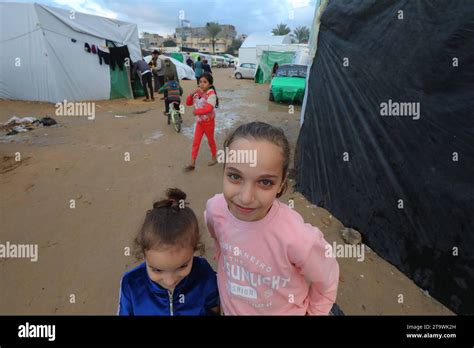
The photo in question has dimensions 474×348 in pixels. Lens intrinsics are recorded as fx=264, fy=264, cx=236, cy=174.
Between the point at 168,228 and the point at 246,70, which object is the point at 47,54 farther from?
the point at 246,70

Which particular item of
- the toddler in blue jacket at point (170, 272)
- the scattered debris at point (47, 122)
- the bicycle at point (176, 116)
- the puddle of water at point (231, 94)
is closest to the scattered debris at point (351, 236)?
the toddler in blue jacket at point (170, 272)

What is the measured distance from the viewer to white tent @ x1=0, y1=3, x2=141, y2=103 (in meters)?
9.01

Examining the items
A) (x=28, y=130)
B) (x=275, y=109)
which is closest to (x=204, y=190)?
(x=28, y=130)

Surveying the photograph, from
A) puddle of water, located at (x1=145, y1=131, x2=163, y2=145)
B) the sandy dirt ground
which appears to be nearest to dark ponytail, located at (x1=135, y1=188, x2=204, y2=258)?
the sandy dirt ground

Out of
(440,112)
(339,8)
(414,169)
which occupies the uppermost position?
(339,8)

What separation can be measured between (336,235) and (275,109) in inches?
310

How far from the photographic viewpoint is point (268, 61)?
62.4ft

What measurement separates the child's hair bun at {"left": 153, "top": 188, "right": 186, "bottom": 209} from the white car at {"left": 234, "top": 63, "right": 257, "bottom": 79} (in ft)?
76.9

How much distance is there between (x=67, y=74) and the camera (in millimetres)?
9727

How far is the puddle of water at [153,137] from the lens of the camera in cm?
631

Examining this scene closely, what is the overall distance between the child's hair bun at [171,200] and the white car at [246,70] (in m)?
23.4

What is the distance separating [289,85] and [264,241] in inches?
427

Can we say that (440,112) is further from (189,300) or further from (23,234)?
(23,234)

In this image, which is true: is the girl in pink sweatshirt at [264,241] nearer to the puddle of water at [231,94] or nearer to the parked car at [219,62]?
the puddle of water at [231,94]
